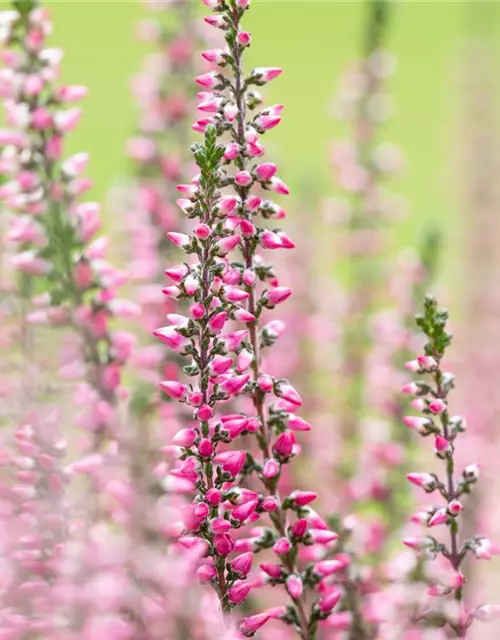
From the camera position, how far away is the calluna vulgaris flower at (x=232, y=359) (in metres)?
0.74

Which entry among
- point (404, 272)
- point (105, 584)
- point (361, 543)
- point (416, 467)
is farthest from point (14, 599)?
point (404, 272)

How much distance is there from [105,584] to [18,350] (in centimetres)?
47

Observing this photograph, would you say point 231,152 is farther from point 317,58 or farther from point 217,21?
point 317,58

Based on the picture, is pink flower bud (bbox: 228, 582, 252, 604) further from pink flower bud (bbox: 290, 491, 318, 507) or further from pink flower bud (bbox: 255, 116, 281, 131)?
pink flower bud (bbox: 255, 116, 281, 131)

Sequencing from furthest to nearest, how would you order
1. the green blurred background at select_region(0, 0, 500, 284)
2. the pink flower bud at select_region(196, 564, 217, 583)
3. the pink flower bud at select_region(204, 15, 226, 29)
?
the green blurred background at select_region(0, 0, 500, 284)
the pink flower bud at select_region(204, 15, 226, 29)
the pink flower bud at select_region(196, 564, 217, 583)

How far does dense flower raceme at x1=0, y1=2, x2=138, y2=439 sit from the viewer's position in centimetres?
94

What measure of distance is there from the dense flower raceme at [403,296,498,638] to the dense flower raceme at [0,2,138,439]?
0.84ft

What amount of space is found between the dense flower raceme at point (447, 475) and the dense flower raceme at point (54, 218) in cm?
26

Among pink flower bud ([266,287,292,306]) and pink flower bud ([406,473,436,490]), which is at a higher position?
pink flower bud ([266,287,292,306])

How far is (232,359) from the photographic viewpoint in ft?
2.58

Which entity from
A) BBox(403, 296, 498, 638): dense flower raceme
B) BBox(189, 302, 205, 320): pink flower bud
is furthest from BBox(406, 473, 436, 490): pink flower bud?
BBox(189, 302, 205, 320): pink flower bud

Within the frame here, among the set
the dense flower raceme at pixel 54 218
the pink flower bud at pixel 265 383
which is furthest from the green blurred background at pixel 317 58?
the pink flower bud at pixel 265 383

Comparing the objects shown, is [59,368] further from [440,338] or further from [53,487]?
[440,338]

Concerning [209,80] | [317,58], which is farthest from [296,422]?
[317,58]
